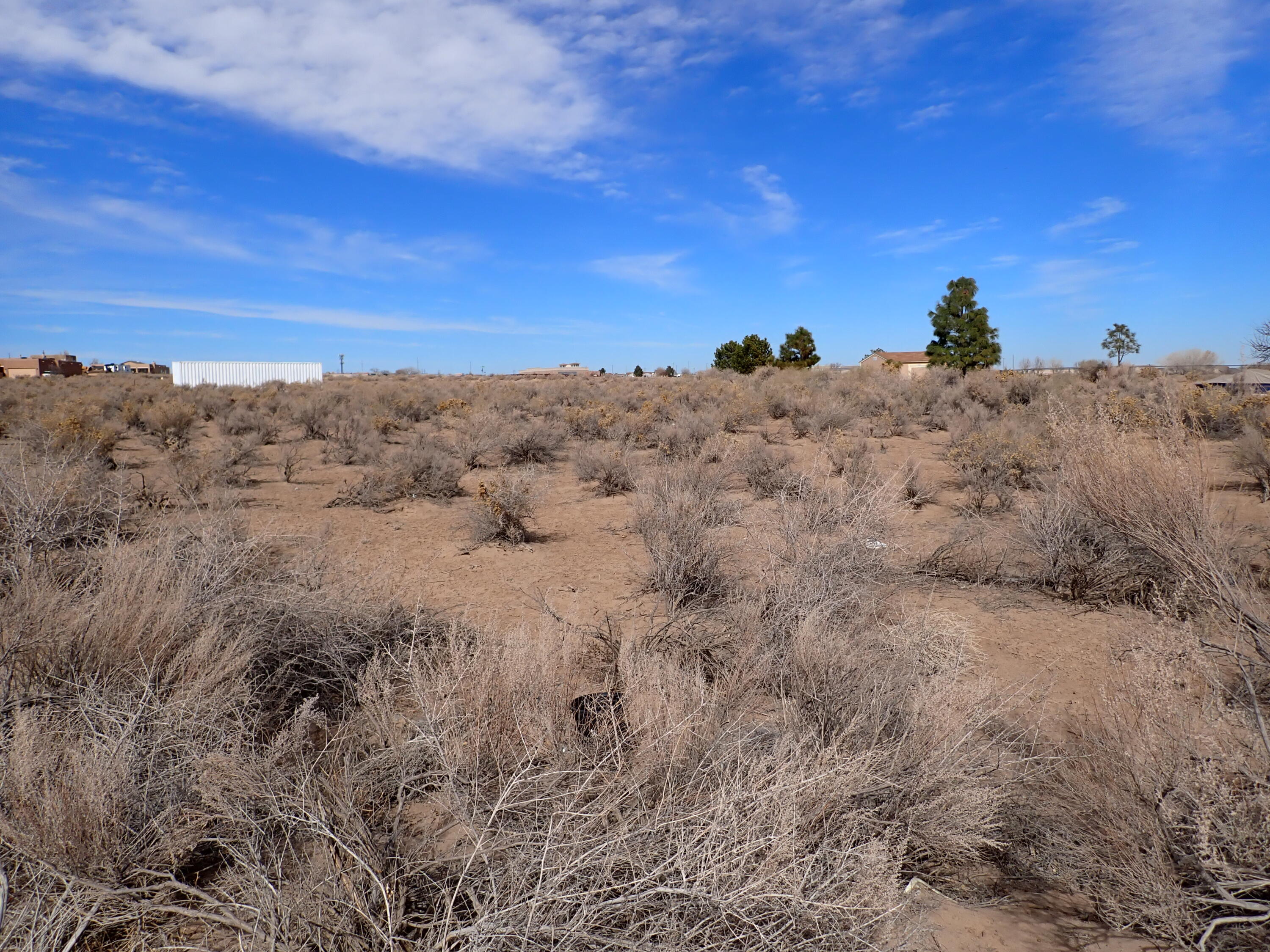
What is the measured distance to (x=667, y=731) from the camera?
121 inches

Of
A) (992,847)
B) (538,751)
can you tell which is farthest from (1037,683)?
(538,751)

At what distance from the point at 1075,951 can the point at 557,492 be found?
33.7 ft

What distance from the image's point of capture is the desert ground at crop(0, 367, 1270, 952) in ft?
8.31

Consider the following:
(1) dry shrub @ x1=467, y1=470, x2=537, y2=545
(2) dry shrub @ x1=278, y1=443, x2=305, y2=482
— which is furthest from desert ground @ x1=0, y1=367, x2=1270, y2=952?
→ (2) dry shrub @ x1=278, y1=443, x2=305, y2=482

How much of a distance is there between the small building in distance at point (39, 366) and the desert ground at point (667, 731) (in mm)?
69695

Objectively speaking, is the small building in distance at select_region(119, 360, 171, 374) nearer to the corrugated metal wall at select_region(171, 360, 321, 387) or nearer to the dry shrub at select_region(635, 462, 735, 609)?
the corrugated metal wall at select_region(171, 360, 321, 387)

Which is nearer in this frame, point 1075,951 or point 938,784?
point 1075,951

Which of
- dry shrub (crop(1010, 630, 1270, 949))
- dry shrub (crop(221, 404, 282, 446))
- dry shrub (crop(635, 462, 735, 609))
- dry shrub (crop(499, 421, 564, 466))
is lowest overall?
dry shrub (crop(1010, 630, 1270, 949))

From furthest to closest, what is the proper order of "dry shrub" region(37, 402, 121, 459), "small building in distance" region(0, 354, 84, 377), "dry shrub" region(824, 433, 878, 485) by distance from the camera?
1. "small building in distance" region(0, 354, 84, 377)
2. "dry shrub" region(37, 402, 121, 459)
3. "dry shrub" region(824, 433, 878, 485)

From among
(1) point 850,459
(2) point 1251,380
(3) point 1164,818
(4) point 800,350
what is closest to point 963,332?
(4) point 800,350

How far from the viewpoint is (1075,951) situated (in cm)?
292

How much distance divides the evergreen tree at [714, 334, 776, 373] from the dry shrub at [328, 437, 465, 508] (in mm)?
35797

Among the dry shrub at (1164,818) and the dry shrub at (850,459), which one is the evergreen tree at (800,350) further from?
the dry shrub at (1164,818)

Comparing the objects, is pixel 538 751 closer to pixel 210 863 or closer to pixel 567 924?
pixel 567 924
